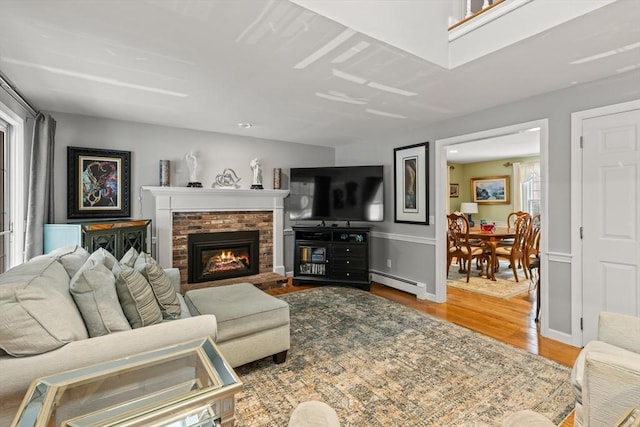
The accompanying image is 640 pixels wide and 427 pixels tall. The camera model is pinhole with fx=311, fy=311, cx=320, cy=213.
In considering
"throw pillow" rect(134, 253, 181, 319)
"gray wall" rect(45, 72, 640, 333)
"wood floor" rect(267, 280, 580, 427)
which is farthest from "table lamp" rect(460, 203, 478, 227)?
"throw pillow" rect(134, 253, 181, 319)

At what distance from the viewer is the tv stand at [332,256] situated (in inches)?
185

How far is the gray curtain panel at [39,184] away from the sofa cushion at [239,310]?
1759mm

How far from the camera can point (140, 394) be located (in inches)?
48.2

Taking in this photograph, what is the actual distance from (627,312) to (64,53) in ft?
15.5

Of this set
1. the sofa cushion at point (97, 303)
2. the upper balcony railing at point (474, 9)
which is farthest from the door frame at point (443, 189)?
the sofa cushion at point (97, 303)

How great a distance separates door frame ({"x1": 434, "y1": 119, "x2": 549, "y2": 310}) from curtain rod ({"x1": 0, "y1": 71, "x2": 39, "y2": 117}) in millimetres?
4335

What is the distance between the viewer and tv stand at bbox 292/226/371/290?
470 cm

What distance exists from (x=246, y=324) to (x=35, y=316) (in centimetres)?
118

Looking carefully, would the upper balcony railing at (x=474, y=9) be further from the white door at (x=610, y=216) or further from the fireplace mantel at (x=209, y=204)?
the fireplace mantel at (x=209, y=204)

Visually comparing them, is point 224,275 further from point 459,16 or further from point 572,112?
point 572,112

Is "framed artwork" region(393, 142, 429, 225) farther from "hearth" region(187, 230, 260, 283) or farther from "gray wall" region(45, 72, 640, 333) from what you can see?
"hearth" region(187, 230, 260, 283)

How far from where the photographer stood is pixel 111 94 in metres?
2.98

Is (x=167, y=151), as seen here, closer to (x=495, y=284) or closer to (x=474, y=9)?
(x=474, y=9)

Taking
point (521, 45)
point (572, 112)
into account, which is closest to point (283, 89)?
point (521, 45)
